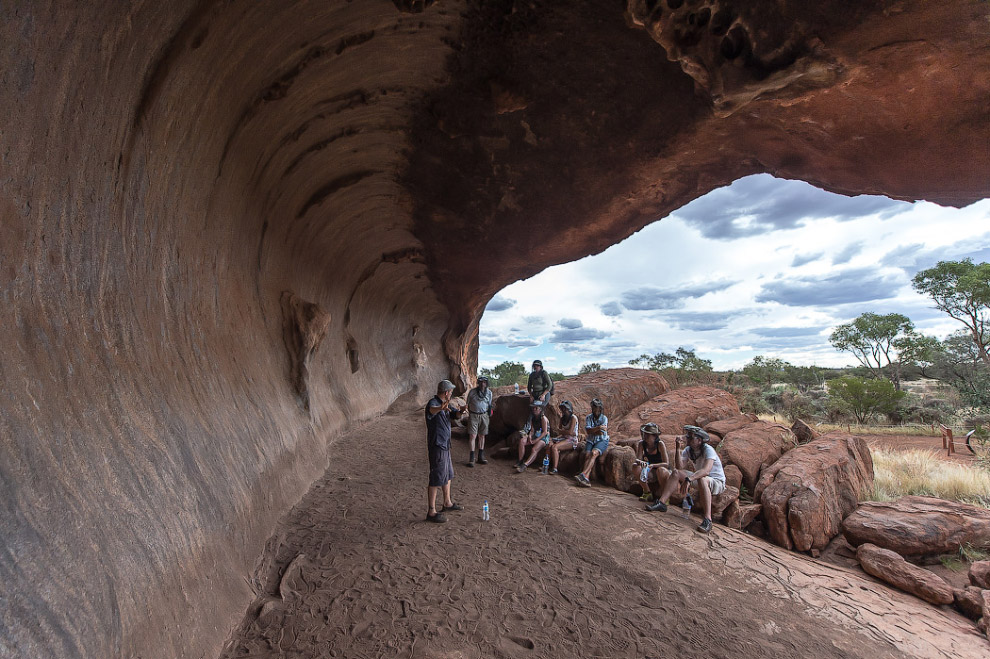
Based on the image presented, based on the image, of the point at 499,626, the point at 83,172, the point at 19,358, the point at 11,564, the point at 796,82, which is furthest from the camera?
the point at 796,82

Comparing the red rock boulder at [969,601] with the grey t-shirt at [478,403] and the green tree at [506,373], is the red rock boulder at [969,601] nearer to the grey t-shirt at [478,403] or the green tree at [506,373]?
the grey t-shirt at [478,403]

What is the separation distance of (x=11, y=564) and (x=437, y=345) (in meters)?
13.2

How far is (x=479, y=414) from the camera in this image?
23.9 feet

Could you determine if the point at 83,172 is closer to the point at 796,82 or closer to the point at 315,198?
the point at 315,198

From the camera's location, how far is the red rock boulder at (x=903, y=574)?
13.0ft

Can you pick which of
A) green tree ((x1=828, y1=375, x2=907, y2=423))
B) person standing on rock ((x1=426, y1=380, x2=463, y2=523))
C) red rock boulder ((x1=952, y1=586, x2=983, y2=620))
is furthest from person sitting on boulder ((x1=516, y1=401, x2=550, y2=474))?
green tree ((x1=828, y1=375, x2=907, y2=423))

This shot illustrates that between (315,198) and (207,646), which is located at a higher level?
(315,198)

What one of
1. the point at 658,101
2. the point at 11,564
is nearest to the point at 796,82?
the point at 658,101

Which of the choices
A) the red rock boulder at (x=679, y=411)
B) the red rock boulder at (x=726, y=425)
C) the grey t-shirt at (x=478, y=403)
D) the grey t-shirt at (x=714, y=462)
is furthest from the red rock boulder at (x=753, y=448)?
the grey t-shirt at (x=478, y=403)

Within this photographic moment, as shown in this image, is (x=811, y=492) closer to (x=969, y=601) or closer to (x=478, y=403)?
(x=969, y=601)

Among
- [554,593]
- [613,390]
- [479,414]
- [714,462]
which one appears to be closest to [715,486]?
[714,462]

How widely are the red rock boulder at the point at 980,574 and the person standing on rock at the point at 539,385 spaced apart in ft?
17.2

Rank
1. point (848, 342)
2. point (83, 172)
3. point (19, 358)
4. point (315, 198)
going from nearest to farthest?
point (19, 358) → point (83, 172) → point (315, 198) → point (848, 342)

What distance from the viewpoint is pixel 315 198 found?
6.55m
